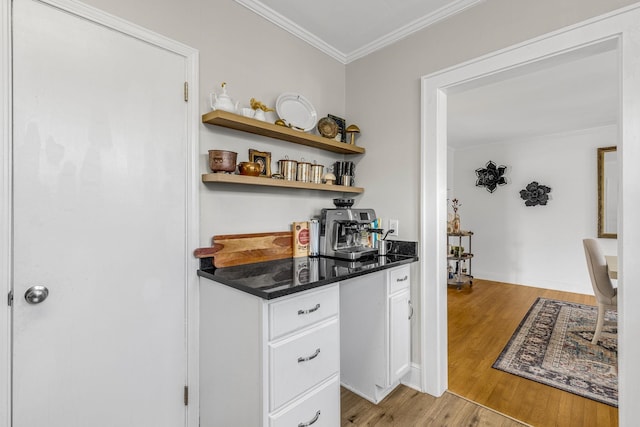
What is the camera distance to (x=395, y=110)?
7.39ft

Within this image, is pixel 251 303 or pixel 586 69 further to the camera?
pixel 586 69

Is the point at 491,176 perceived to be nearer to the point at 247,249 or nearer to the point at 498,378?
the point at 498,378

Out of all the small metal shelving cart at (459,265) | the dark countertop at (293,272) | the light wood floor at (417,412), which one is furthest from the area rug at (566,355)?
the dark countertop at (293,272)

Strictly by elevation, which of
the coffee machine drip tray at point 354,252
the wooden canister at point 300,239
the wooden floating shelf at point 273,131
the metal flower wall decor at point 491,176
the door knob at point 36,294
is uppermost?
the metal flower wall decor at point 491,176

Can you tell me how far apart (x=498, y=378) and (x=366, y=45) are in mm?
2679

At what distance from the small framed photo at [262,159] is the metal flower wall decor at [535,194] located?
15.4 ft

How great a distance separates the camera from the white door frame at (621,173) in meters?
1.38

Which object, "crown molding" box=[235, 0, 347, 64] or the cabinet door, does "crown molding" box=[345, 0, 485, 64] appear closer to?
"crown molding" box=[235, 0, 347, 64]

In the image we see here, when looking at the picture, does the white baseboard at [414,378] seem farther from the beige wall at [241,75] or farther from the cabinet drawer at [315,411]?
the beige wall at [241,75]

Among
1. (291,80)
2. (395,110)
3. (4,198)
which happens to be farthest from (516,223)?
(4,198)

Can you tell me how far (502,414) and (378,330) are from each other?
0.87 meters

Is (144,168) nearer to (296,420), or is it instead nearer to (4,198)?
(4,198)

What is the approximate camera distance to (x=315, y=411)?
141 centimetres

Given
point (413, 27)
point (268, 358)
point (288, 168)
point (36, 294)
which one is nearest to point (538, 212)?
point (413, 27)
